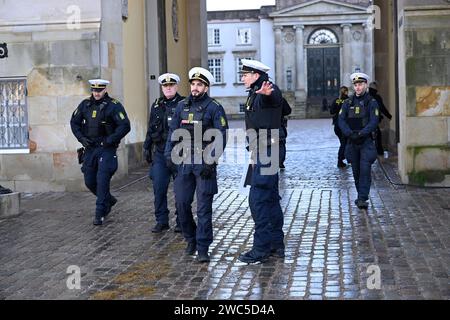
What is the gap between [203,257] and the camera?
24.1 feet

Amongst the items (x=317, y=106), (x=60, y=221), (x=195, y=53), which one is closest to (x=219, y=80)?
(x=317, y=106)

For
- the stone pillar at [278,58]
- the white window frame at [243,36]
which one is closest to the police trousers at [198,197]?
the stone pillar at [278,58]

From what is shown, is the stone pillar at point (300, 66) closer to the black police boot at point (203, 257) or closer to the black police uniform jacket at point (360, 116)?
the black police uniform jacket at point (360, 116)

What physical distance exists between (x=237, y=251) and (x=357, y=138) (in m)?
3.12

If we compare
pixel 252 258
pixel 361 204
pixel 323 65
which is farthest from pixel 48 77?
pixel 323 65

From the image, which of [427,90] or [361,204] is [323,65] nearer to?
[427,90]

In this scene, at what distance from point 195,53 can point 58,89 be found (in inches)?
390

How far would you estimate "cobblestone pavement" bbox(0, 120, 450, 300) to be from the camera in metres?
6.28

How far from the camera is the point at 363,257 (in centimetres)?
734

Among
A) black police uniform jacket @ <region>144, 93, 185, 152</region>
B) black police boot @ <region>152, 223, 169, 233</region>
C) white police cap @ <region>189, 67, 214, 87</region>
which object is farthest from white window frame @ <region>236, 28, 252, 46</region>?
white police cap @ <region>189, 67, 214, 87</region>

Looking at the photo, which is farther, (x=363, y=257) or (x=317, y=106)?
(x=317, y=106)

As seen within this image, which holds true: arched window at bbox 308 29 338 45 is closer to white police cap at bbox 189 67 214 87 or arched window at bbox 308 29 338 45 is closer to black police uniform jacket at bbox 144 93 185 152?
black police uniform jacket at bbox 144 93 185 152

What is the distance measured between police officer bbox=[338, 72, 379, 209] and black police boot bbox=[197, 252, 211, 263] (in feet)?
11.7
